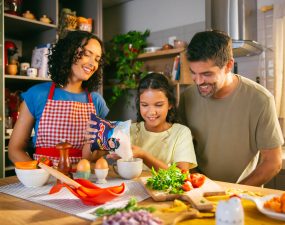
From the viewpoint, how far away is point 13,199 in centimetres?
99

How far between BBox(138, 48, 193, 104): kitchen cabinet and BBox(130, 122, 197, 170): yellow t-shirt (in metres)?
1.54

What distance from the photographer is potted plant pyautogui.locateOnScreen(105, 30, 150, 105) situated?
354cm

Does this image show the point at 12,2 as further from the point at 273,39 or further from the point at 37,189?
the point at 273,39

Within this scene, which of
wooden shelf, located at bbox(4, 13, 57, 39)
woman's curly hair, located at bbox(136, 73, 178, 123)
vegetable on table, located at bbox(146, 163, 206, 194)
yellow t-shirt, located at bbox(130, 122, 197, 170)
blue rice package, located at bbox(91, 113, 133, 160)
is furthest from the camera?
wooden shelf, located at bbox(4, 13, 57, 39)

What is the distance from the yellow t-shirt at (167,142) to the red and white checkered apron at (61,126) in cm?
31

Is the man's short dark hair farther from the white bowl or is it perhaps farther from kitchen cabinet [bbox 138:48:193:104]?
kitchen cabinet [bbox 138:48:193:104]

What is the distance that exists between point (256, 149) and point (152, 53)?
6.44ft

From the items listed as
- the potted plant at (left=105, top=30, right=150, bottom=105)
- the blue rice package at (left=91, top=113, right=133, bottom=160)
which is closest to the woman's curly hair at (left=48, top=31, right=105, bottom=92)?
the blue rice package at (left=91, top=113, right=133, bottom=160)

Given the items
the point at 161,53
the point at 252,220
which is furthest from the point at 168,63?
the point at 252,220

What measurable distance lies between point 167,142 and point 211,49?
49 centimetres

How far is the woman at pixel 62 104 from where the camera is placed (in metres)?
1.65

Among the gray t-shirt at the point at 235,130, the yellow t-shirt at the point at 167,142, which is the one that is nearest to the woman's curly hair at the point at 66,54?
the yellow t-shirt at the point at 167,142

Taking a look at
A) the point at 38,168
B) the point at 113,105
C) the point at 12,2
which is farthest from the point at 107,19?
the point at 38,168

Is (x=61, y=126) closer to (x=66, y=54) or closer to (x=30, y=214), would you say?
(x=66, y=54)
